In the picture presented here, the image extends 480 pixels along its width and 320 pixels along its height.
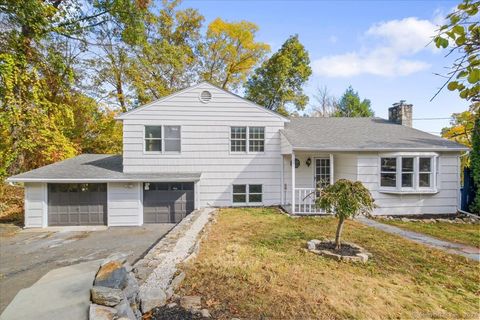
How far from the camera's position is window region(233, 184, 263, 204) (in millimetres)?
12016

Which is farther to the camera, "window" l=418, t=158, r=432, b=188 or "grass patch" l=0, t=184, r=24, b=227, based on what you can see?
"grass patch" l=0, t=184, r=24, b=227

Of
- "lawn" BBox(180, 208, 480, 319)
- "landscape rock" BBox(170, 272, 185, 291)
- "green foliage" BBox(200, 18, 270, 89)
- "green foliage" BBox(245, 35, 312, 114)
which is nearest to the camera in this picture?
"lawn" BBox(180, 208, 480, 319)

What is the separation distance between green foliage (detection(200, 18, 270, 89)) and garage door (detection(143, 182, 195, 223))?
45.5 feet

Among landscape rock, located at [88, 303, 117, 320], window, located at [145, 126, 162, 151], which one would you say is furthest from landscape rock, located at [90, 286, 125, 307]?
window, located at [145, 126, 162, 151]

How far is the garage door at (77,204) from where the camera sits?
428 inches

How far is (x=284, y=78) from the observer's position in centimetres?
2031

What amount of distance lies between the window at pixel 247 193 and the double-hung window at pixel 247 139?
1785 millimetres

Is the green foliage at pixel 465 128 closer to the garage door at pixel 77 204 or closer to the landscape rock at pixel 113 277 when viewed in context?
the landscape rock at pixel 113 277

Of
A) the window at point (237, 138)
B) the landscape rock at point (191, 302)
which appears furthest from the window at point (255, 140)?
the landscape rock at point (191, 302)

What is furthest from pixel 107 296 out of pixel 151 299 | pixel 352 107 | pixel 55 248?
pixel 352 107

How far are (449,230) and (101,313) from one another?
1039 cm

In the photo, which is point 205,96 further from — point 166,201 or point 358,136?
point 358,136

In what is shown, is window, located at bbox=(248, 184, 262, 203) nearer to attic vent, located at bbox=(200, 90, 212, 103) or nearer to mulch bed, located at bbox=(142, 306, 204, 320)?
attic vent, located at bbox=(200, 90, 212, 103)

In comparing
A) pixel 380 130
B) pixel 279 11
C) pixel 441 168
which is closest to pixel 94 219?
pixel 279 11
